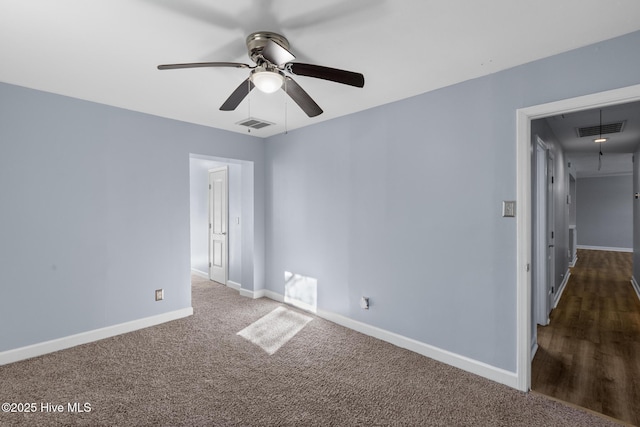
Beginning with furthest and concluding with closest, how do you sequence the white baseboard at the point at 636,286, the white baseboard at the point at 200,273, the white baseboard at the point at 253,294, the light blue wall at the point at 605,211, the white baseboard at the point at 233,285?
the light blue wall at the point at 605,211, the white baseboard at the point at 200,273, the white baseboard at the point at 233,285, the white baseboard at the point at 636,286, the white baseboard at the point at 253,294

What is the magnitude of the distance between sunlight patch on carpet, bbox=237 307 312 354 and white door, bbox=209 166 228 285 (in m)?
1.90

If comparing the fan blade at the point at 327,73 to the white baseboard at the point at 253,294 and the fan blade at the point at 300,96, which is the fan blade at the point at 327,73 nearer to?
the fan blade at the point at 300,96

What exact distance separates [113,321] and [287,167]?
2.78 meters

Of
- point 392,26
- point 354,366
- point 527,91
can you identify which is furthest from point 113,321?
point 527,91

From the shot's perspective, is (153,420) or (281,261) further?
(281,261)

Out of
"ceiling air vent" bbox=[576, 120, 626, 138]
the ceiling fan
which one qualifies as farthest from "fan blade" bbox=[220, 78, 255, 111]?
"ceiling air vent" bbox=[576, 120, 626, 138]

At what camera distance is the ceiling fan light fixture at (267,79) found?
181cm

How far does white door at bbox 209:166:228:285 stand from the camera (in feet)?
17.6

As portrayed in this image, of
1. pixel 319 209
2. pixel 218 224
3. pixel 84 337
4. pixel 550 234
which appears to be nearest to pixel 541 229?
pixel 550 234

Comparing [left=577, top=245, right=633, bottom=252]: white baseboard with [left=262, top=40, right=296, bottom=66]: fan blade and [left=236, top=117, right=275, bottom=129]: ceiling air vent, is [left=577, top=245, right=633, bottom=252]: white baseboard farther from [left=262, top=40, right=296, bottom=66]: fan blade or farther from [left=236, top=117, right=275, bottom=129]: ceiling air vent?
[left=262, top=40, right=296, bottom=66]: fan blade

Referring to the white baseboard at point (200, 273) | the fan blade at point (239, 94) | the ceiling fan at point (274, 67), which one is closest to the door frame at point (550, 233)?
the ceiling fan at point (274, 67)

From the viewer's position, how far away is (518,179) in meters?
2.34

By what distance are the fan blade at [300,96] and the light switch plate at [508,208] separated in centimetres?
166

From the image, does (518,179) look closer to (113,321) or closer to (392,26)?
(392,26)
